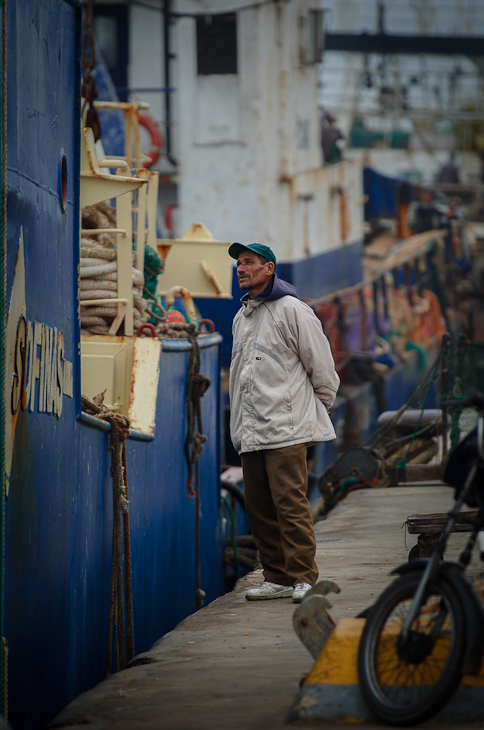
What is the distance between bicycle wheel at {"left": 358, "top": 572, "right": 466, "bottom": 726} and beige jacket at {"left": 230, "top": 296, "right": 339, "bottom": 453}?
1.72 meters

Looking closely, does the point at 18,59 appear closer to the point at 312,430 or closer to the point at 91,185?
the point at 312,430

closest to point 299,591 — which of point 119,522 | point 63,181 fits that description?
point 119,522

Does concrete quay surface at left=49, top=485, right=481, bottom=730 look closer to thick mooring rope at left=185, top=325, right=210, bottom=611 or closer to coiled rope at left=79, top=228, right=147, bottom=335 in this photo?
thick mooring rope at left=185, top=325, right=210, bottom=611

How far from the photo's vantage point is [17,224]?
12.4ft

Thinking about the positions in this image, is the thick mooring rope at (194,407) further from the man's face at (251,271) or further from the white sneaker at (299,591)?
the white sneaker at (299,591)

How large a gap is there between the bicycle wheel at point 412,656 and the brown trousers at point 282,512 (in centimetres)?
165

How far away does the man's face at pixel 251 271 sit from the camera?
4.83 metres

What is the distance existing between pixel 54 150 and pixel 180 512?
352 centimetres

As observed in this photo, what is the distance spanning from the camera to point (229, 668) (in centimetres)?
391

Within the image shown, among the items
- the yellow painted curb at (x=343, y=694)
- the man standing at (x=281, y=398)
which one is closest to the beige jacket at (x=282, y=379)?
the man standing at (x=281, y=398)

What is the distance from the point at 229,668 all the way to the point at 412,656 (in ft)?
3.73

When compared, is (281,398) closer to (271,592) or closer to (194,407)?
(271,592)

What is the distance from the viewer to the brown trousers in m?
4.79

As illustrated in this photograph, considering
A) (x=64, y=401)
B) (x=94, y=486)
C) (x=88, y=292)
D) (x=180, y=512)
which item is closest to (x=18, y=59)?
(x=64, y=401)
